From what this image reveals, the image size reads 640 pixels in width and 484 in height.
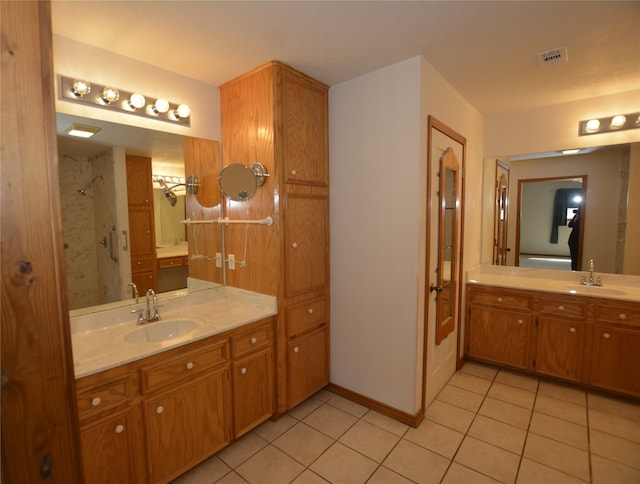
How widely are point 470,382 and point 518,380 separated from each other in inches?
17.8

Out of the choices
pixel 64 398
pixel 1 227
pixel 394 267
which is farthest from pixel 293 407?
pixel 1 227

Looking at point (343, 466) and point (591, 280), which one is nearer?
point (343, 466)

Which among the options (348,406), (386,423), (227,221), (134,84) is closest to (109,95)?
(134,84)

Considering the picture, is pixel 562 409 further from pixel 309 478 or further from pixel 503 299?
pixel 309 478

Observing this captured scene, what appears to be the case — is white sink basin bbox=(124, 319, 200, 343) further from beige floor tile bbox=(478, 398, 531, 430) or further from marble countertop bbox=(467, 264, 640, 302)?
marble countertop bbox=(467, 264, 640, 302)

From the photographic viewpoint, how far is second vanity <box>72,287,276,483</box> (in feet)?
4.85

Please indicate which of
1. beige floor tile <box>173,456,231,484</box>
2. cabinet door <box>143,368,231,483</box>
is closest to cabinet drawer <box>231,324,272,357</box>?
cabinet door <box>143,368,231,483</box>

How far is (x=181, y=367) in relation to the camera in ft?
5.76

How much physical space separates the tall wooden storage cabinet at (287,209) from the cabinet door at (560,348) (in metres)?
1.97

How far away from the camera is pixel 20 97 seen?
75cm

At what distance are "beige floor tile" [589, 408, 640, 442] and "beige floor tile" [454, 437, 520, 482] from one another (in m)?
0.80

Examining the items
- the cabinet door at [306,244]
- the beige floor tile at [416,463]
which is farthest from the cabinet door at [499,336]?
the cabinet door at [306,244]

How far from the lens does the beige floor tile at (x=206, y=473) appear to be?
71.5 inches

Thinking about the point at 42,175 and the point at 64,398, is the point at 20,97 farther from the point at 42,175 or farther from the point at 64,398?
the point at 64,398
